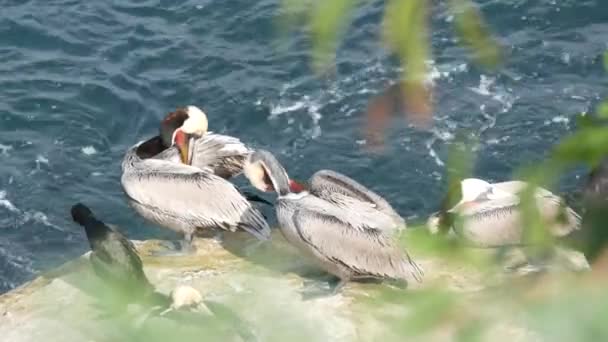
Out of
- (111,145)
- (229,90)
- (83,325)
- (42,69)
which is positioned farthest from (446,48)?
(83,325)

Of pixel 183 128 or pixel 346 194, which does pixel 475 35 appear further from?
pixel 183 128

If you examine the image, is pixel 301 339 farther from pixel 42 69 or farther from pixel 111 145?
pixel 42 69

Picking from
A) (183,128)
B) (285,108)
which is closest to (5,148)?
(285,108)

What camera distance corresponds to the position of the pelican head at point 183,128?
11195 millimetres

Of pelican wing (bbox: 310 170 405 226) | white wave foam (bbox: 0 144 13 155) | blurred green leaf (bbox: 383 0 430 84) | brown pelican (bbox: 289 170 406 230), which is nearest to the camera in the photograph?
blurred green leaf (bbox: 383 0 430 84)

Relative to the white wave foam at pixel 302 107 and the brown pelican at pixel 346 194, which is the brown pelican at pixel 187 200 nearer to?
the brown pelican at pixel 346 194

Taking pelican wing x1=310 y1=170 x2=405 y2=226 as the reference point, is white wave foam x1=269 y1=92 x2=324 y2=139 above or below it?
below

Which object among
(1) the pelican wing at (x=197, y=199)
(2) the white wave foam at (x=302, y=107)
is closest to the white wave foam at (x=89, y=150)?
(2) the white wave foam at (x=302, y=107)

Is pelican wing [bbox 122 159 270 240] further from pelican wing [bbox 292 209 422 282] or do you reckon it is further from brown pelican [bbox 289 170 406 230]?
pelican wing [bbox 292 209 422 282]

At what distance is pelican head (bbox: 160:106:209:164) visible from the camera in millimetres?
11195

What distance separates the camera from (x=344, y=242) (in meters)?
9.12

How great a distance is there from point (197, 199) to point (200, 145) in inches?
38.7

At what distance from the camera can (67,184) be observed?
1445 centimetres

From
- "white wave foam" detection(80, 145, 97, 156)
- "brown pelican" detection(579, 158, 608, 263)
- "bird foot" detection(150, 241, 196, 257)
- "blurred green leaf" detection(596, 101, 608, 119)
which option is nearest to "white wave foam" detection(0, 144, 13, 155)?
"white wave foam" detection(80, 145, 97, 156)
